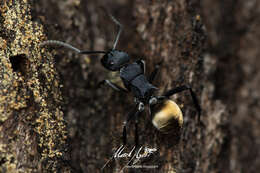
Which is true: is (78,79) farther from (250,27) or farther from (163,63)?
(250,27)

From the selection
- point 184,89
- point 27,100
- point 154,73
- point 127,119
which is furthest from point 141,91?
point 27,100

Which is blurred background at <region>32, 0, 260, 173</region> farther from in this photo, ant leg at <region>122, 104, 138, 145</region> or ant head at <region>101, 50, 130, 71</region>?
ant head at <region>101, 50, 130, 71</region>

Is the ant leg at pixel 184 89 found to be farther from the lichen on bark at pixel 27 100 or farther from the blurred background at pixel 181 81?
the lichen on bark at pixel 27 100

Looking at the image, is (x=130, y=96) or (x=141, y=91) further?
(x=130, y=96)

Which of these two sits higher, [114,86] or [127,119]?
[114,86]

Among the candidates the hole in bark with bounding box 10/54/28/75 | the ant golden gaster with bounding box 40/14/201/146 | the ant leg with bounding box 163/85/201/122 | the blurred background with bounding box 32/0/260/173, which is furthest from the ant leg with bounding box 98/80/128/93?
the hole in bark with bounding box 10/54/28/75

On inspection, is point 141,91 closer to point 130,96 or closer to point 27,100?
point 130,96

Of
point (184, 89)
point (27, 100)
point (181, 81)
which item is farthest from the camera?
point (181, 81)
